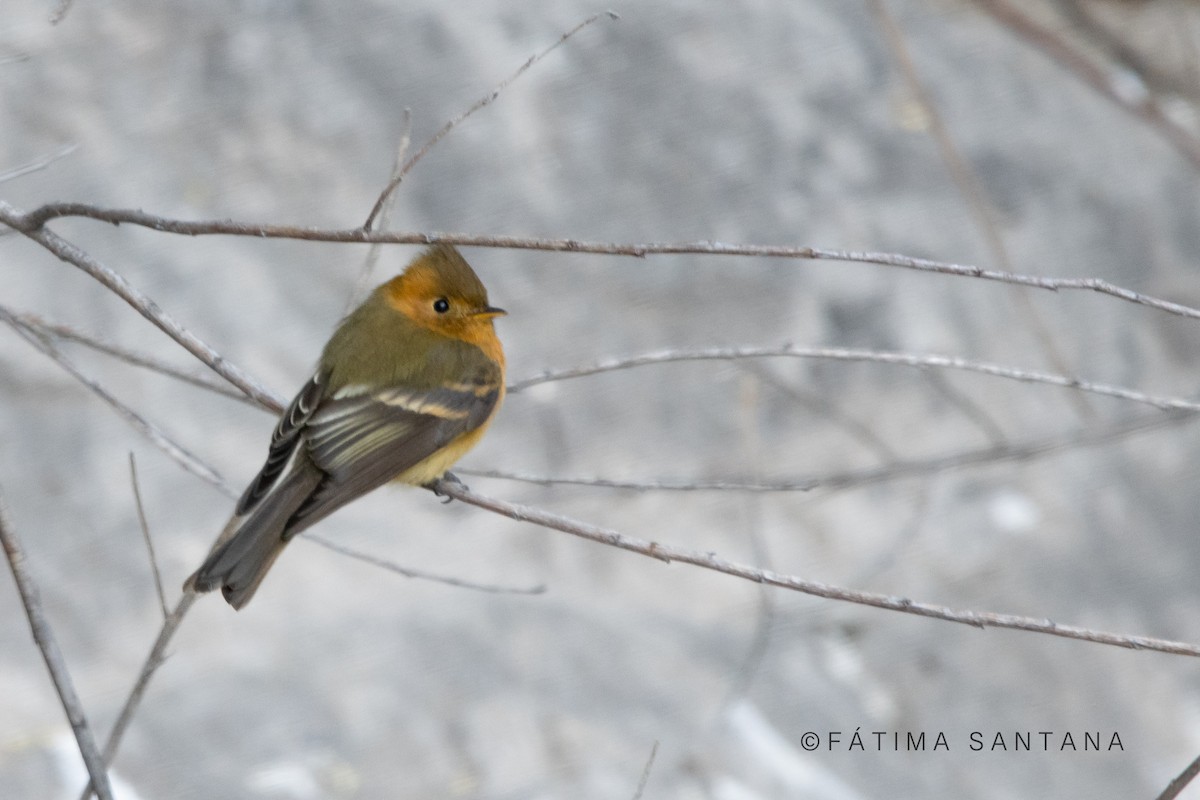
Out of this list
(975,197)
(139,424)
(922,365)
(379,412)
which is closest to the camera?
(922,365)

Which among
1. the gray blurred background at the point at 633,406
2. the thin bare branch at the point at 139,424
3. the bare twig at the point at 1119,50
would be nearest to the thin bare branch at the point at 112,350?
the thin bare branch at the point at 139,424

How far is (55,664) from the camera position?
1851mm

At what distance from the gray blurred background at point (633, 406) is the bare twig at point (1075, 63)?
4 centimetres

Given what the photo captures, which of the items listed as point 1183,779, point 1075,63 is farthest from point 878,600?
point 1075,63

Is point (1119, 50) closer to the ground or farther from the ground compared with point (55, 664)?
farther from the ground

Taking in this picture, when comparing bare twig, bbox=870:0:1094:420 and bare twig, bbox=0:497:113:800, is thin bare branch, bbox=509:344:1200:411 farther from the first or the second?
bare twig, bbox=870:0:1094:420

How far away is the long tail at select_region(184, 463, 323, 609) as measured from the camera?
2543 millimetres

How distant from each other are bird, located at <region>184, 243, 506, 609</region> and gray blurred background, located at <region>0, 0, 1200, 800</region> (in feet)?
3.89

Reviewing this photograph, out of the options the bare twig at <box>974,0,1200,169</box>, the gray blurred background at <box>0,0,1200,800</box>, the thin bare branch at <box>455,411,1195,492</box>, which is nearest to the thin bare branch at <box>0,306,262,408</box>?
the thin bare branch at <box>455,411,1195,492</box>

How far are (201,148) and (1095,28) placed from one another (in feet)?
11.6

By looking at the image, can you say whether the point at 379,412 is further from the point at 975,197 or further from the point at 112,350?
the point at 975,197

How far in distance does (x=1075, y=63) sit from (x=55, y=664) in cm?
457

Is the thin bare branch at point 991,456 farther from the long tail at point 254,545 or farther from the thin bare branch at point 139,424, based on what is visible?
the thin bare branch at point 139,424

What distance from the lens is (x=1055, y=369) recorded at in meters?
4.77
